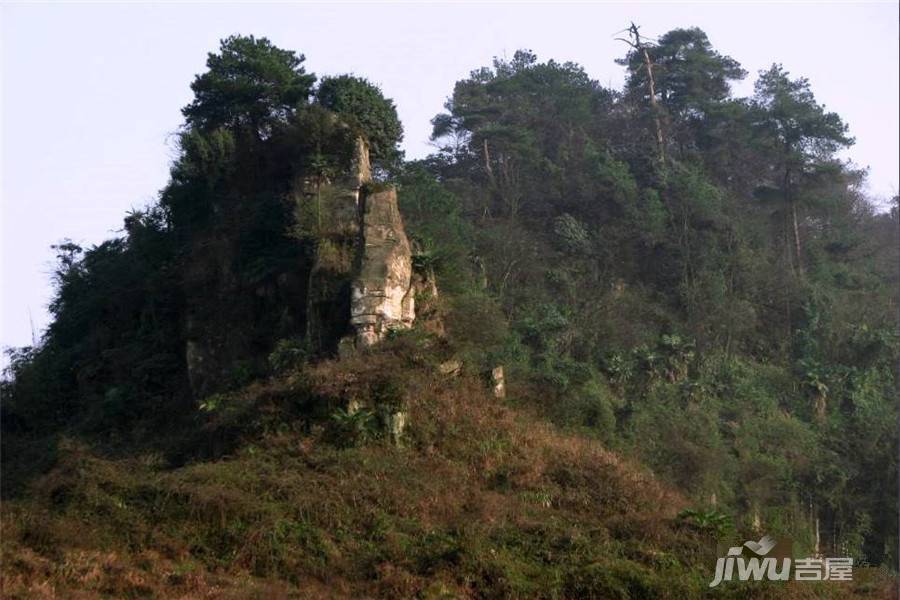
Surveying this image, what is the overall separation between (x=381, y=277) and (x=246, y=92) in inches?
293

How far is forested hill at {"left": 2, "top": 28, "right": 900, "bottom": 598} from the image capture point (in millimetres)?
19094

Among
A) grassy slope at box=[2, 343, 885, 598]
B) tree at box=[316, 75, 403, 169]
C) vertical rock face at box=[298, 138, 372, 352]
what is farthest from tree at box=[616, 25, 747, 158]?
grassy slope at box=[2, 343, 885, 598]

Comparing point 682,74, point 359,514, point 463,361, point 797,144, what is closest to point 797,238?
point 797,144

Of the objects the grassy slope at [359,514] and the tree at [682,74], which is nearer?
the grassy slope at [359,514]

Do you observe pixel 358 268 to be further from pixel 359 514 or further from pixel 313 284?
pixel 359 514

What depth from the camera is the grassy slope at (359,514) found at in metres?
18.0

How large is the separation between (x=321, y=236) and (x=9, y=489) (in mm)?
7872

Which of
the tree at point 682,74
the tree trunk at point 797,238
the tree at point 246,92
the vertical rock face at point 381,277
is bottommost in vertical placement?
the vertical rock face at point 381,277

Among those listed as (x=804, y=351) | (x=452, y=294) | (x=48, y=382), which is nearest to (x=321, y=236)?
(x=452, y=294)

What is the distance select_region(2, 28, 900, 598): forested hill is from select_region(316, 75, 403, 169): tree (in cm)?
11

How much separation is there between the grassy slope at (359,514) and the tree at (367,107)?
7.11m

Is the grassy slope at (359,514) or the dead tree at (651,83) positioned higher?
the dead tree at (651,83)
